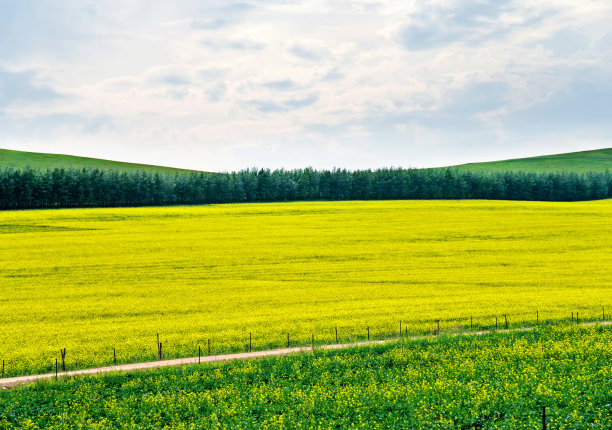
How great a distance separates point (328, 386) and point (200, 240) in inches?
1682

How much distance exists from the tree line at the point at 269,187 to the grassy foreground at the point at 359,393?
317 ft

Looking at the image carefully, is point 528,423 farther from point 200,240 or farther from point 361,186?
point 361,186

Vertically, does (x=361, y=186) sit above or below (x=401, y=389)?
above

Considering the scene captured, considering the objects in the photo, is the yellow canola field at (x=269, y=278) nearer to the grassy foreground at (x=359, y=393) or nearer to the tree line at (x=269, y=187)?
the grassy foreground at (x=359, y=393)

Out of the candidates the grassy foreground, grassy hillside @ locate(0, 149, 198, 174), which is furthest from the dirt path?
grassy hillside @ locate(0, 149, 198, 174)

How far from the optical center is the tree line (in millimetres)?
106875

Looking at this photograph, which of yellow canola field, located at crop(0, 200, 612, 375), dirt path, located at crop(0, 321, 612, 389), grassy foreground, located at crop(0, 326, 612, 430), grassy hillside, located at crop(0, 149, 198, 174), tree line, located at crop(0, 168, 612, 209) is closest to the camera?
grassy foreground, located at crop(0, 326, 612, 430)

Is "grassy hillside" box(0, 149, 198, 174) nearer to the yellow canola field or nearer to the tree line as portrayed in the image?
the tree line

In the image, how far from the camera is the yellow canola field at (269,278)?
28953mm

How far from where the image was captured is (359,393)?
1869 centimetres

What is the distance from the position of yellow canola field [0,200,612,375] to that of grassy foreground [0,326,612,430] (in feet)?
15.1

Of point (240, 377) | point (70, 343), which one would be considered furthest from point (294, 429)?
point (70, 343)

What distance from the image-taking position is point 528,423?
15.3 meters

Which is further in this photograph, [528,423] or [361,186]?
[361,186]
